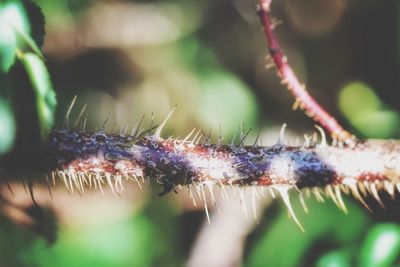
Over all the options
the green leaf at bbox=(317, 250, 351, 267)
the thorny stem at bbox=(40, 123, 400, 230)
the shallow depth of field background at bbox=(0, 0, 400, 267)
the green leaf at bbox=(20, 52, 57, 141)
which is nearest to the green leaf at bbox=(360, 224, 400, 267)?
the green leaf at bbox=(317, 250, 351, 267)

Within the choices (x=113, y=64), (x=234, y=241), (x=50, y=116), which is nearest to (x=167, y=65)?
(x=113, y=64)

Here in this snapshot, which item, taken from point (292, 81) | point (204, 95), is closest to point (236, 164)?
point (292, 81)

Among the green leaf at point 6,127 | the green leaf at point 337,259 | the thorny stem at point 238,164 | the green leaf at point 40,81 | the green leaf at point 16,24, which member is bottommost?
the green leaf at point 337,259

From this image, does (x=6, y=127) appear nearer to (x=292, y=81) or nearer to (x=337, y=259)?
(x=292, y=81)

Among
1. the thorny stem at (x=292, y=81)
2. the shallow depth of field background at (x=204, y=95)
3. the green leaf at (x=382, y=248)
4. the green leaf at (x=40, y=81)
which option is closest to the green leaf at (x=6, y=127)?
the green leaf at (x=40, y=81)

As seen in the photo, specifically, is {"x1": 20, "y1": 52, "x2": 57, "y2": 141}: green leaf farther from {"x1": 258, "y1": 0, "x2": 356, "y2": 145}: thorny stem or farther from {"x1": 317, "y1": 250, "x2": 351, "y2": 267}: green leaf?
{"x1": 317, "y1": 250, "x2": 351, "y2": 267}: green leaf

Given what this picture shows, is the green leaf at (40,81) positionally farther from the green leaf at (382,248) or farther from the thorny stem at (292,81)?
the green leaf at (382,248)
